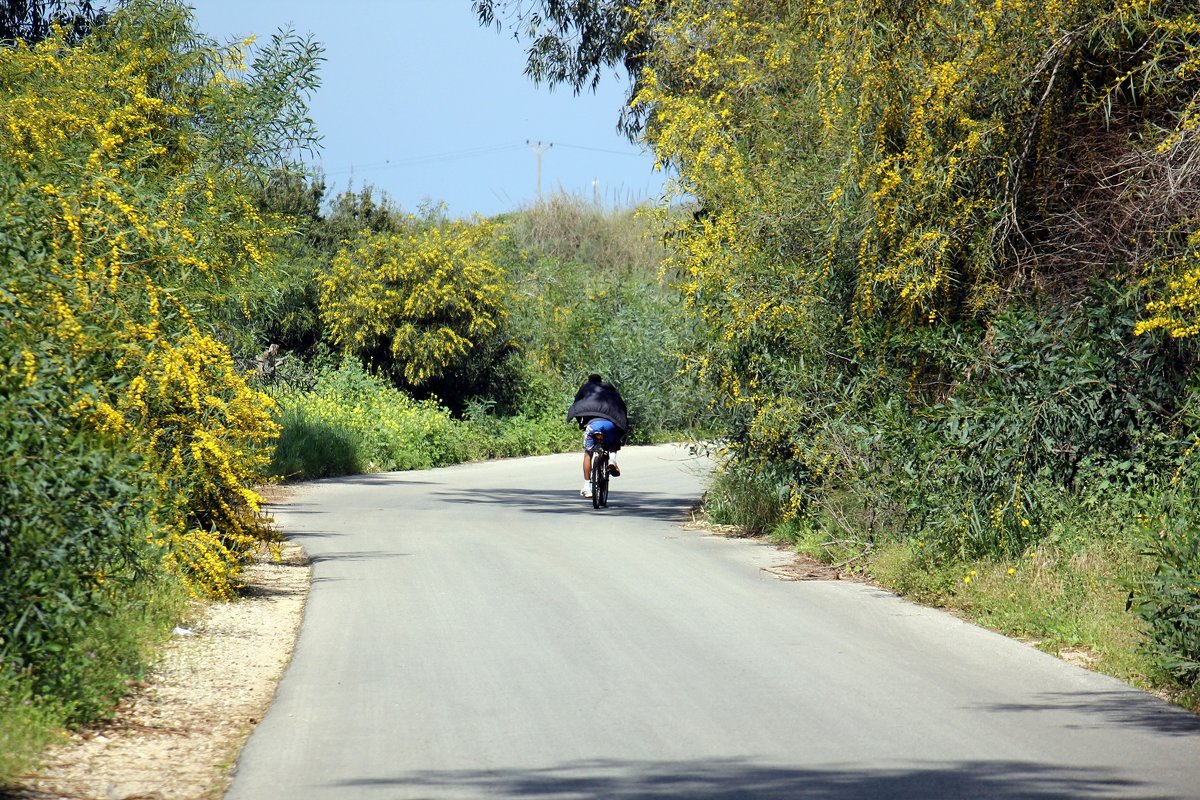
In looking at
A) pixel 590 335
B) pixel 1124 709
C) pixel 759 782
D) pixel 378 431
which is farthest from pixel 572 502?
pixel 590 335

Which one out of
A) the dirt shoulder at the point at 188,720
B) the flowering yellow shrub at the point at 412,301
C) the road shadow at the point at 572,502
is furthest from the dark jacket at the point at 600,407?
the flowering yellow shrub at the point at 412,301

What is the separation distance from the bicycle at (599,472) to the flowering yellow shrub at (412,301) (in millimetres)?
12801

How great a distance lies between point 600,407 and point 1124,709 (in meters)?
13.3

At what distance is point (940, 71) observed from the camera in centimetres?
1174

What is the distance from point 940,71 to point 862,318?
2719mm

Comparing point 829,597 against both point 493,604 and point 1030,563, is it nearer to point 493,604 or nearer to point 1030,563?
point 1030,563

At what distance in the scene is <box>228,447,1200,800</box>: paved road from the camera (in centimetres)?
636

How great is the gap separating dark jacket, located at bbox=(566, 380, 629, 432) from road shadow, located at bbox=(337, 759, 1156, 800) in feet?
45.9

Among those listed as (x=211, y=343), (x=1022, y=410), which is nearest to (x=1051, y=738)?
(x=1022, y=410)

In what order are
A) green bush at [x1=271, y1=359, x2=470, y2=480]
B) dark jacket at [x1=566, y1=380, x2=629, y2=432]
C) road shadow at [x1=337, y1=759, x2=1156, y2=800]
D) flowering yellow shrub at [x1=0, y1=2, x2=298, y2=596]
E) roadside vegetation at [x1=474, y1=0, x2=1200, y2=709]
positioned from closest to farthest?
road shadow at [x1=337, y1=759, x2=1156, y2=800] < flowering yellow shrub at [x1=0, y1=2, x2=298, y2=596] < roadside vegetation at [x1=474, y1=0, x2=1200, y2=709] < dark jacket at [x1=566, y1=380, x2=629, y2=432] < green bush at [x1=271, y1=359, x2=470, y2=480]

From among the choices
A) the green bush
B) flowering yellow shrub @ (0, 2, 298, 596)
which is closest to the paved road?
flowering yellow shrub @ (0, 2, 298, 596)

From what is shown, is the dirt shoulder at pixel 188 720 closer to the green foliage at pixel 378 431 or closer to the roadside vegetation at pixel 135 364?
the roadside vegetation at pixel 135 364

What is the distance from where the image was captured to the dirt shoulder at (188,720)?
21.1ft

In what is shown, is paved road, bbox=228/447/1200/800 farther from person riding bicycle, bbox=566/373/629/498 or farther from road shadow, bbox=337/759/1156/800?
person riding bicycle, bbox=566/373/629/498
